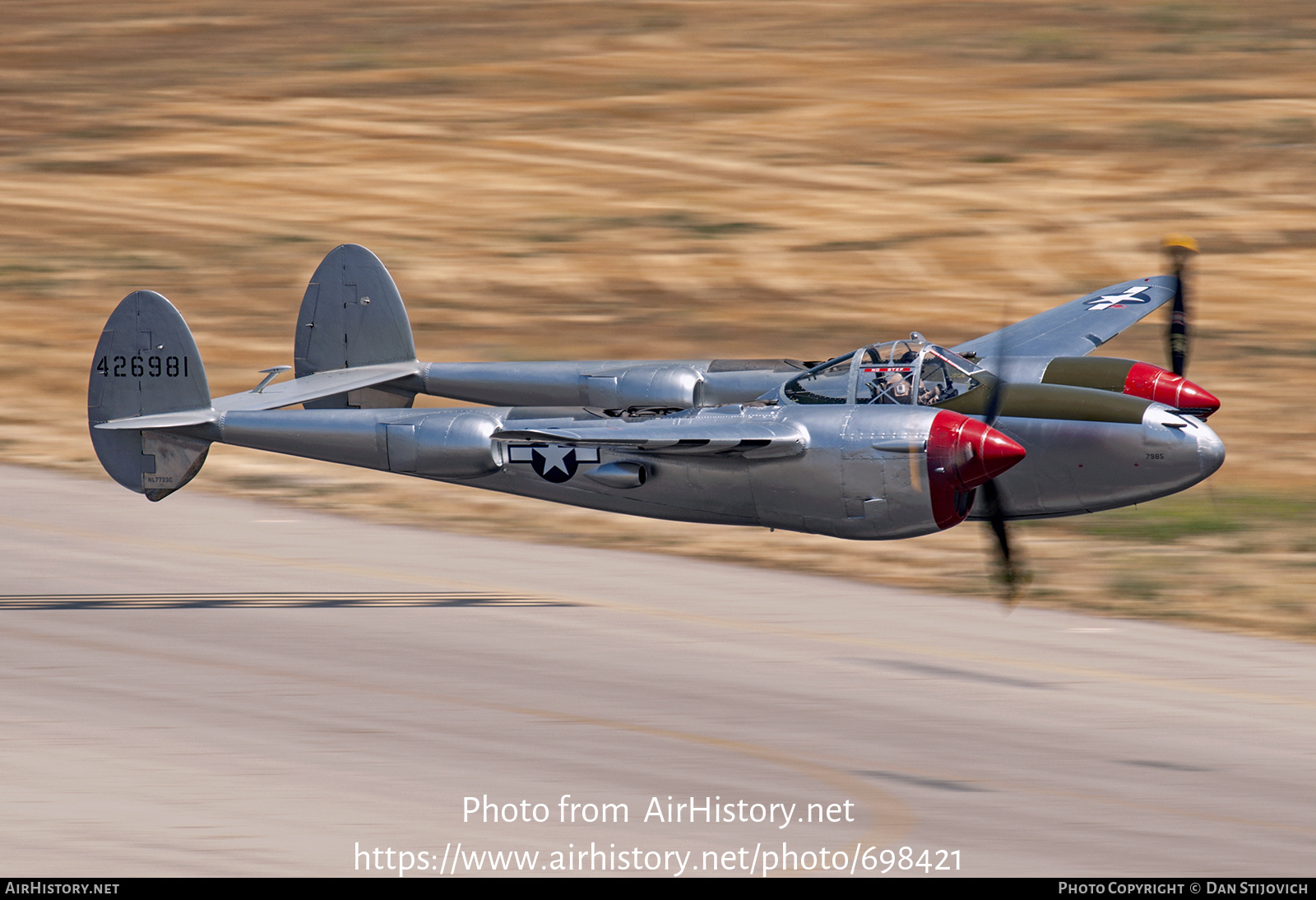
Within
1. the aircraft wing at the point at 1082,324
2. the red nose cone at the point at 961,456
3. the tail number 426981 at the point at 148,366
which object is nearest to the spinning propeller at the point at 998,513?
the red nose cone at the point at 961,456

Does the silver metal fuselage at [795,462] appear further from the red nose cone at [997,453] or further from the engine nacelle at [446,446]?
the red nose cone at [997,453]

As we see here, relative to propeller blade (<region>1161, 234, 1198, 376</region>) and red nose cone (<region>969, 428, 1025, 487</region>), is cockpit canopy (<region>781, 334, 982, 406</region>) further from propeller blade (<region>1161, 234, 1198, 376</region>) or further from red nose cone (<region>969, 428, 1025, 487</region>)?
propeller blade (<region>1161, 234, 1198, 376</region>)

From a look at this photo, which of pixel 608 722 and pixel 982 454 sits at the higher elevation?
pixel 982 454

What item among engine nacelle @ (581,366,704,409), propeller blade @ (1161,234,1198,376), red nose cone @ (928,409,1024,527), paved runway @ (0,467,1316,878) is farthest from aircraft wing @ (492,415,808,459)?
propeller blade @ (1161,234,1198,376)

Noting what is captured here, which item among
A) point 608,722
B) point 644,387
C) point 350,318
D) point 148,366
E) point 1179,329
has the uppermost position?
point 350,318

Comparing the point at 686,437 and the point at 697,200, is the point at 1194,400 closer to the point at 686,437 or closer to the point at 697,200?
the point at 686,437

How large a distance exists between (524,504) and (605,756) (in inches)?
424

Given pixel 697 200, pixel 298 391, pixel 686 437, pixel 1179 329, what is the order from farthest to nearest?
pixel 697 200 < pixel 298 391 < pixel 1179 329 < pixel 686 437

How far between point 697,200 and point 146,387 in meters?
25.1

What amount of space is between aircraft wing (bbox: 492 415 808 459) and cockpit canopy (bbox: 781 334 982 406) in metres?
0.87

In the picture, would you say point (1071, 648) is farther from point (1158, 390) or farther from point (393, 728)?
point (393, 728)

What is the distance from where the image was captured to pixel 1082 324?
23.1 metres

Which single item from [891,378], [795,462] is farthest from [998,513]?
[795,462]

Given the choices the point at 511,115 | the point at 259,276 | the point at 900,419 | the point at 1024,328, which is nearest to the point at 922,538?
the point at 1024,328
